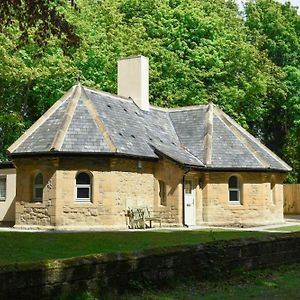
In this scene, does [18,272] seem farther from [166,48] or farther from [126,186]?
[166,48]

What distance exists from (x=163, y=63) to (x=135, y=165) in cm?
1526

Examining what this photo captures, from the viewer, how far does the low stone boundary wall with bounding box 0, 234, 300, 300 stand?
25.4 ft

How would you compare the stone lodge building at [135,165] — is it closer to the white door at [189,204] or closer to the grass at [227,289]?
the white door at [189,204]

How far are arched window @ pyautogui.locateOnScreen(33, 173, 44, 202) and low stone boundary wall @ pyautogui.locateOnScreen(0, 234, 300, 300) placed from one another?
14.6 metres

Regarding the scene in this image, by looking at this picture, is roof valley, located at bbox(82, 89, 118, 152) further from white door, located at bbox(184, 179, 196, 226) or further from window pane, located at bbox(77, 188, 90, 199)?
white door, located at bbox(184, 179, 196, 226)

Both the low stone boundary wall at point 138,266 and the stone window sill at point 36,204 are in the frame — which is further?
the stone window sill at point 36,204

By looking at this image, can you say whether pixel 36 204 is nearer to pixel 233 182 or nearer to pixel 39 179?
pixel 39 179

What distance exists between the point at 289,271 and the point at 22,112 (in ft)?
102

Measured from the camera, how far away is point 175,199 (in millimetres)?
26984

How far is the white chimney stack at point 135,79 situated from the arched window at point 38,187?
7.67 m

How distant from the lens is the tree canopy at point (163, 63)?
36.7 m

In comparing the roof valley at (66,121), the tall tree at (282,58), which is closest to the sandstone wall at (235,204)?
the roof valley at (66,121)

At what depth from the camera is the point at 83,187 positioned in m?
25.0

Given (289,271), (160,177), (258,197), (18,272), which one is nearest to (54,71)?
(160,177)
